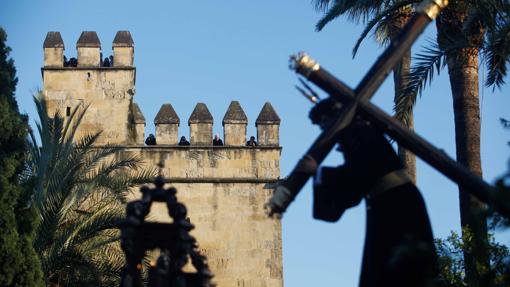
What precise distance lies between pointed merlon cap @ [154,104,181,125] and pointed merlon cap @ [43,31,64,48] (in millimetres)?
2833

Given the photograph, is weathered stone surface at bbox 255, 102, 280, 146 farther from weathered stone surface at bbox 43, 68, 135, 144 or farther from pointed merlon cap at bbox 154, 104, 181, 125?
weathered stone surface at bbox 43, 68, 135, 144

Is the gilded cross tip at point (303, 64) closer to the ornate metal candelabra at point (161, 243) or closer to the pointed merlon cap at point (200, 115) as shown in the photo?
the ornate metal candelabra at point (161, 243)

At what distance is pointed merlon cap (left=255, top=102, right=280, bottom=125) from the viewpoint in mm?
26266

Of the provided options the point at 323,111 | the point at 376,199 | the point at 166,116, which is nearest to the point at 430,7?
the point at 323,111

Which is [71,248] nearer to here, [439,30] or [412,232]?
[439,30]

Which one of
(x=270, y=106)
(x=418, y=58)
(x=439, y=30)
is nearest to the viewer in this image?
(x=418, y=58)

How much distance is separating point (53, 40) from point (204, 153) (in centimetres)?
412

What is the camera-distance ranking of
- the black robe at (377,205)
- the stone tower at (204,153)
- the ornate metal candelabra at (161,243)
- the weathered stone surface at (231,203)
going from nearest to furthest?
the black robe at (377,205) → the ornate metal candelabra at (161,243) → the weathered stone surface at (231,203) → the stone tower at (204,153)

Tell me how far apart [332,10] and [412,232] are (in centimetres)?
1141

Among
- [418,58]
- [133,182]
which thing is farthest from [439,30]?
[133,182]

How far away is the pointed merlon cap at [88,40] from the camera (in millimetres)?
26406

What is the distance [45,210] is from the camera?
17.4 metres

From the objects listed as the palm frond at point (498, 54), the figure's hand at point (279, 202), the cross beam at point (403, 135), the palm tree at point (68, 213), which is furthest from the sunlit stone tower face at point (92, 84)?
the figure's hand at point (279, 202)

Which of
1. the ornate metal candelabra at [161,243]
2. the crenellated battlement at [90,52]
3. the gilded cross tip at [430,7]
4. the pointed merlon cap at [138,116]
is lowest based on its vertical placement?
the ornate metal candelabra at [161,243]
